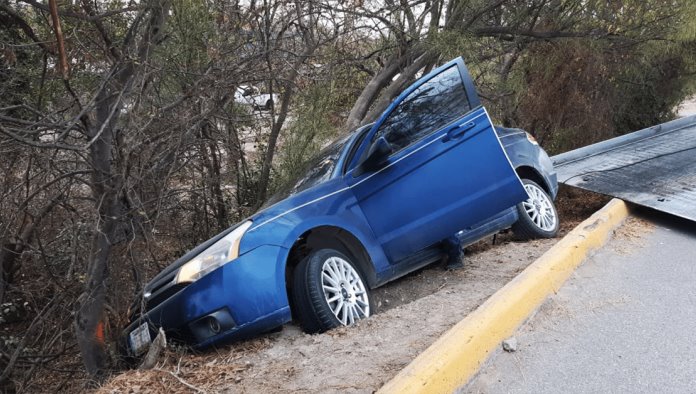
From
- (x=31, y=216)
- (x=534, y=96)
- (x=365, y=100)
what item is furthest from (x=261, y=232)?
(x=534, y=96)

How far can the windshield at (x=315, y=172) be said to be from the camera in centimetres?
520

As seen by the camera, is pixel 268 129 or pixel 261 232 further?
pixel 268 129

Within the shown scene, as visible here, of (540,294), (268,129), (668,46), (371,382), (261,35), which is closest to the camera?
(371,382)

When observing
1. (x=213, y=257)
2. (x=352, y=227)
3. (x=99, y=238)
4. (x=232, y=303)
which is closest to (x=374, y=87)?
(x=352, y=227)

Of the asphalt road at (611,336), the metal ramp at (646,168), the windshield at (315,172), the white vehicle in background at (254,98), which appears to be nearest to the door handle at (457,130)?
the windshield at (315,172)

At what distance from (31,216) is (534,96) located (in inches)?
326

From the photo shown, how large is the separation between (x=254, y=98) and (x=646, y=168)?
5580 mm

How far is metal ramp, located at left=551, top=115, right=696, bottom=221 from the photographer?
7082 millimetres

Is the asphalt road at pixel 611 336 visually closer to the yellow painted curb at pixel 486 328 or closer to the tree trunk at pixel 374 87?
the yellow painted curb at pixel 486 328

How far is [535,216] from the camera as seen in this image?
6.52 meters

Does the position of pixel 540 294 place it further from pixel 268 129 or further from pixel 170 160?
pixel 268 129

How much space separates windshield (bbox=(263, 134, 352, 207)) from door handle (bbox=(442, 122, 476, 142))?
38.0 inches

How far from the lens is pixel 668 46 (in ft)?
33.1

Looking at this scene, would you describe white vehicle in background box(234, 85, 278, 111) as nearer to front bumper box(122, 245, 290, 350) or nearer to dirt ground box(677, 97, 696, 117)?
front bumper box(122, 245, 290, 350)
